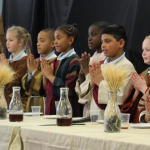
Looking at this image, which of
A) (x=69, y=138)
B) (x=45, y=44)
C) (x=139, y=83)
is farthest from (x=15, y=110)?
(x=45, y=44)

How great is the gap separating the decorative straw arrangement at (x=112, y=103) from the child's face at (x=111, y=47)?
122 cm

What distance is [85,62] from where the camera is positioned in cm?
346

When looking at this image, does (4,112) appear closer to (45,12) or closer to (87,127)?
(87,127)

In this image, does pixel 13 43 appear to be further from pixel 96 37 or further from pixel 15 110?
pixel 15 110

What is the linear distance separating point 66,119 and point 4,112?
52 cm

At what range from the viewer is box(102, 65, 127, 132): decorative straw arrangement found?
204 centimetres

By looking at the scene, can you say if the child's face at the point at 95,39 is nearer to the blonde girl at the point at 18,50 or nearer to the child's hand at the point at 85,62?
the child's hand at the point at 85,62

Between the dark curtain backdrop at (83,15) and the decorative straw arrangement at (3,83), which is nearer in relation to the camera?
the decorative straw arrangement at (3,83)

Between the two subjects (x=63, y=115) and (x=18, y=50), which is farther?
(x=18, y=50)

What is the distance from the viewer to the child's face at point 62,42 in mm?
3893

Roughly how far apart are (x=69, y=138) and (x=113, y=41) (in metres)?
1.54

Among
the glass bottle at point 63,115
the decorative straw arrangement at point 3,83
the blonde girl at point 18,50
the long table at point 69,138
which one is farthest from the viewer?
the blonde girl at point 18,50

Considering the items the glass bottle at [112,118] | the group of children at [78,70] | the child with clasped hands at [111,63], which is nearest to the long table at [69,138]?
the glass bottle at [112,118]

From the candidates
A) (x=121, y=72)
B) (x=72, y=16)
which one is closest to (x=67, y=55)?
(x=72, y=16)
